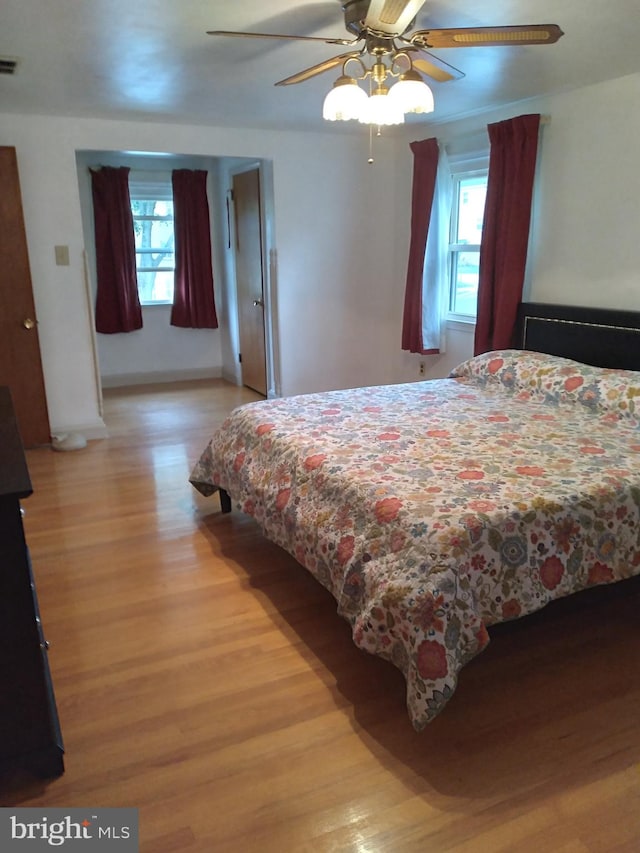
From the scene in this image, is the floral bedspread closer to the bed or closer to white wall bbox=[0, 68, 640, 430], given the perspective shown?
the bed

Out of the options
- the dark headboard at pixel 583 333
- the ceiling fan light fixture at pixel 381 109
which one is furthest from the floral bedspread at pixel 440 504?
the ceiling fan light fixture at pixel 381 109

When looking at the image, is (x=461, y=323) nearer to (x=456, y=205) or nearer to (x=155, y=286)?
(x=456, y=205)

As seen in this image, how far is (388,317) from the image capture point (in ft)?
18.4

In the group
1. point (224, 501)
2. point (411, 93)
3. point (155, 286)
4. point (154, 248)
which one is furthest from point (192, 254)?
point (411, 93)

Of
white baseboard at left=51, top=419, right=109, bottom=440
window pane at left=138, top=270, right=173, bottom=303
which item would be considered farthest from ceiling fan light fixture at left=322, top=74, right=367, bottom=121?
window pane at left=138, top=270, right=173, bottom=303

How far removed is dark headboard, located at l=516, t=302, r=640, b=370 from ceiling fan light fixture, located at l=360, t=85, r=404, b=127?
1.74 m

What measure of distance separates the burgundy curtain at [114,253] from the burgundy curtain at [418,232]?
2.83 m

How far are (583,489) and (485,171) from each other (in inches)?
118

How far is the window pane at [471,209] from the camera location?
4.52 meters

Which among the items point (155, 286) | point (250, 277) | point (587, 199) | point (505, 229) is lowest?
point (155, 286)

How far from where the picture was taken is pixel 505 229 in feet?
13.2

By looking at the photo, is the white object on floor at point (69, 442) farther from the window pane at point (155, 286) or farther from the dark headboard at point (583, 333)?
the dark headboard at point (583, 333)

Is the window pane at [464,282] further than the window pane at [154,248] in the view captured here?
No

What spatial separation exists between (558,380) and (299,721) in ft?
7.24
